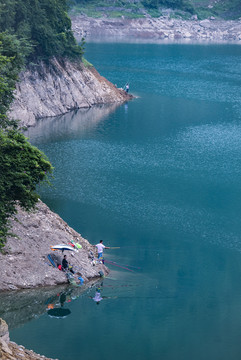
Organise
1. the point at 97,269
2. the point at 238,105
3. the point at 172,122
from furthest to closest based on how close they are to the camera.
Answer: the point at 238,105, the point at 172,122, the point at 97,269

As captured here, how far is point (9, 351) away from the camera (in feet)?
101

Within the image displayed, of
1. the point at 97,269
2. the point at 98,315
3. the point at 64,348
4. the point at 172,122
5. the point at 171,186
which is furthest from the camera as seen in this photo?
the point at 172,122

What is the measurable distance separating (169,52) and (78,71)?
73527mm

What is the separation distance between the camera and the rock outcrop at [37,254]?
43.1 meters

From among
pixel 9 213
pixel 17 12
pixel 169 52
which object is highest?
pixel 17 12

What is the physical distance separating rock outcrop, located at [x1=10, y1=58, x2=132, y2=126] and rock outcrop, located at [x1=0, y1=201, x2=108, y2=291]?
38.7 meters

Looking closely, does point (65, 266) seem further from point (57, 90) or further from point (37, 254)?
point (57, 90)

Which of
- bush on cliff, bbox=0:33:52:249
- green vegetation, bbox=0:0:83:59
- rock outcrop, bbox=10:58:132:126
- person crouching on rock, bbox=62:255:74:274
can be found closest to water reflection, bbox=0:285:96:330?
person crouching on rock, bbox=62:255:74:274

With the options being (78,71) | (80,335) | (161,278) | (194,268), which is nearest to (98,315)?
(80,335)

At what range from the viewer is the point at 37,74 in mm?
93625

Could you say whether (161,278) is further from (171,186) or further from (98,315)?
(171,186)

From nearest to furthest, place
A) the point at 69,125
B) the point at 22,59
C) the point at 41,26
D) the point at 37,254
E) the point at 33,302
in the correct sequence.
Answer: the point at 33,302
the point at 37,254
the point at 22,59
the point at 69,125
the point at 41,26

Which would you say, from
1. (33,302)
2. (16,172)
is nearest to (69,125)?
(16,172)

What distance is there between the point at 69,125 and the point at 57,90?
7.81 m
